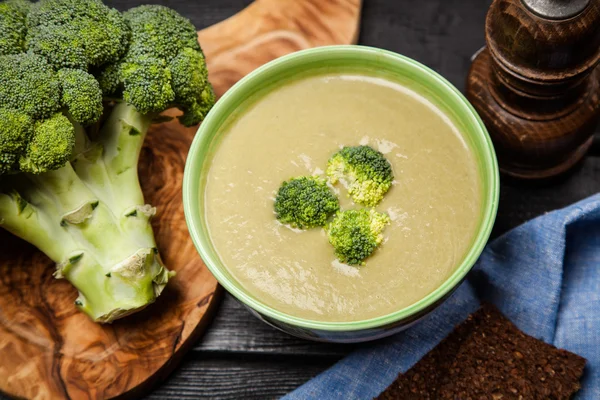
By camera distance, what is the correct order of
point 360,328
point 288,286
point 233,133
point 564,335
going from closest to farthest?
point 360,328 < point 288,286 < point 233,133 < point 564,335

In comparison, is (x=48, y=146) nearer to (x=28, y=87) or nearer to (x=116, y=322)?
(x=28, y=87)

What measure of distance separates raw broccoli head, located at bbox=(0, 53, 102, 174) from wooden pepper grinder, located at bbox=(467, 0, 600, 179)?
129 cm

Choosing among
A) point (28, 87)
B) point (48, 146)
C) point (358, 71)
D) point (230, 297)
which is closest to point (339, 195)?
point (358, 71)

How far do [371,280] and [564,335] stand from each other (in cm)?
82

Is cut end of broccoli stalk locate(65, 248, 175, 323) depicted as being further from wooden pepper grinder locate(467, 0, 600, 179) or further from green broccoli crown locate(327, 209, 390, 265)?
wooden pepper grinder locate(467, 0, 600, 179)

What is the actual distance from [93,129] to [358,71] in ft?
2.98

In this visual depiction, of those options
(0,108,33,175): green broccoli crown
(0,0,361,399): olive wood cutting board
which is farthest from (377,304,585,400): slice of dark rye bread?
(0,108,33,175): green broccoli crown

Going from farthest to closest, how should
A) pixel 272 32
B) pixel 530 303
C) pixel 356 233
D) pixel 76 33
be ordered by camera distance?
pixel 272 32
pixel 530 303
pixel 76 33
pixel 356 233

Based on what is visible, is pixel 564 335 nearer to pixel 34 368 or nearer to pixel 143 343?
pixel 143 343

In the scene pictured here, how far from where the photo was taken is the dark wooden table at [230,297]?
249 centimetres

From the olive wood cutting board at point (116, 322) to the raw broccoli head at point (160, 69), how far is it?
247mm

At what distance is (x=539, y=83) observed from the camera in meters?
2.18

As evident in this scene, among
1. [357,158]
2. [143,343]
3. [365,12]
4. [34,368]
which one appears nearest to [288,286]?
[357,158]

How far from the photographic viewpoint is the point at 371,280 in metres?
2.01
